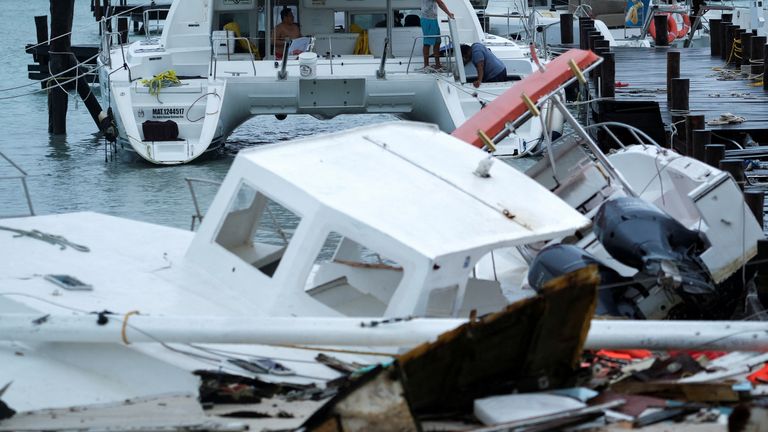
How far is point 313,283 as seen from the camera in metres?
8.45

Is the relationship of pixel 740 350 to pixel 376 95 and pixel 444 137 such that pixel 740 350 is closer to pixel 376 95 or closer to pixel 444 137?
pixel 444 137

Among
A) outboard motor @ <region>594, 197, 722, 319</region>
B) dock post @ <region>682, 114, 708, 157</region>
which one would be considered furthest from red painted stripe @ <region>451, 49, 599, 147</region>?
dock post @ <region>682, 114, 708, 157</region>

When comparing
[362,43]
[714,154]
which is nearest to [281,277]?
[714,154]

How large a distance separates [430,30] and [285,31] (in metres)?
2.55

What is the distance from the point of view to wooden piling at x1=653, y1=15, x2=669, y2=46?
28.7 m

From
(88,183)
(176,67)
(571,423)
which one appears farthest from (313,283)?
(176,67)

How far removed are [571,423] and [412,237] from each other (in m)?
1.59

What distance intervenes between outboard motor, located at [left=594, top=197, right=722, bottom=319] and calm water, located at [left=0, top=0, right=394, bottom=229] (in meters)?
7.91

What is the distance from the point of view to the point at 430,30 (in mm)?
19594

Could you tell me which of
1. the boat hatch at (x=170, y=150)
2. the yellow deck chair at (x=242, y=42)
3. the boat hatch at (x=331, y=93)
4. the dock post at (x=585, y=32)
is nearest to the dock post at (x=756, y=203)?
the boat hatch at (x=331, y=93)

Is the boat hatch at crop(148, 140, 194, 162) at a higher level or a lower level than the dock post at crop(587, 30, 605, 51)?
lower

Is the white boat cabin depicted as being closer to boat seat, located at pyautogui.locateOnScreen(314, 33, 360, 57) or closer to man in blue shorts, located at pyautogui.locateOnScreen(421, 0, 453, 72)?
man in blue shorts, located at pyautogui.locateOnScreen(421, 0, 453, 72)

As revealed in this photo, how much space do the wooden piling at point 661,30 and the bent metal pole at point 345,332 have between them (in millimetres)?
22461

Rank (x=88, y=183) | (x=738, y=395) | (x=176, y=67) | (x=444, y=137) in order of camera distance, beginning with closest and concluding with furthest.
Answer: (x=738, y=395), (x=444, y=137), (x=88, y=183), (x=176, y=67)
